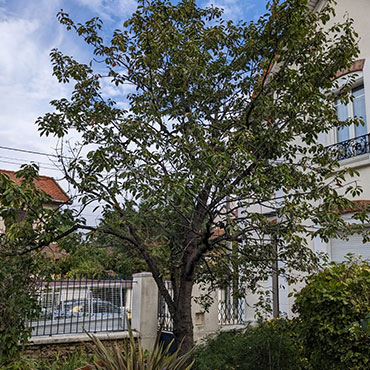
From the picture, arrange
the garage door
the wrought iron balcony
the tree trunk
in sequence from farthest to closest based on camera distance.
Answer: the wrought iron balcony → the garage door → the tree trunk

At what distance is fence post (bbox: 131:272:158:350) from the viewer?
839 cm

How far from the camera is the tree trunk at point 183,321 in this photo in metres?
5.45

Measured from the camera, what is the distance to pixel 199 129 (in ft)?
16.5

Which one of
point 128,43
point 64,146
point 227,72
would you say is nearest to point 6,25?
point 128,43

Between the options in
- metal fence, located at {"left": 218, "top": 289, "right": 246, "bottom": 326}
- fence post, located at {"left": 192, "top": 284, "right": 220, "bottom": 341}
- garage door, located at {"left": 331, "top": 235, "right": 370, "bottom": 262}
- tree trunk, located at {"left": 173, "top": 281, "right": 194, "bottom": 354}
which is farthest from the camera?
metal fence, located at {"left": 218, "top": 289, "right": 246, "bottom": 326}

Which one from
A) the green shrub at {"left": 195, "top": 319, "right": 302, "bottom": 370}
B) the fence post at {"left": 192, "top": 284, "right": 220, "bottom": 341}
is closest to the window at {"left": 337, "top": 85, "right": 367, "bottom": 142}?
the green shrub at {"left": 195, "top": 319, "right": 302, "bottom": 370}

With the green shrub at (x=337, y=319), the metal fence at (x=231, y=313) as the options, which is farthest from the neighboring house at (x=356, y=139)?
the green shrub at (x=337, y=319)

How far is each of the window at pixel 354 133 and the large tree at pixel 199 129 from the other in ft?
8.01

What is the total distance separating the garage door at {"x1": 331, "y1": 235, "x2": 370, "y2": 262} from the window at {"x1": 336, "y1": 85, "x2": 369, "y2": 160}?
6.39 ft

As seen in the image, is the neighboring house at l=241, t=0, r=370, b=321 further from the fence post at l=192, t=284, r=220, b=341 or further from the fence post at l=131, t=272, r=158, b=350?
the fence post at l=131, t=272, r=158, b=350

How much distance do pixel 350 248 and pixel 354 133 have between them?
2744 mm

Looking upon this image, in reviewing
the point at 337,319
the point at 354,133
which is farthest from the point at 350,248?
the point at 337,319

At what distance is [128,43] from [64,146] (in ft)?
7.07

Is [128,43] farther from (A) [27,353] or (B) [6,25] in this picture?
(A) [27,353]
